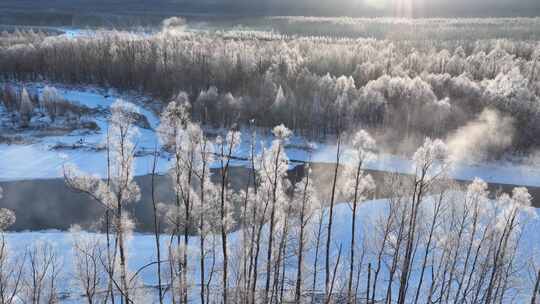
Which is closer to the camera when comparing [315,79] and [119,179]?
[119,179]

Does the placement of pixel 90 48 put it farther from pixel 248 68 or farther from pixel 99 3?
pixel 99 3

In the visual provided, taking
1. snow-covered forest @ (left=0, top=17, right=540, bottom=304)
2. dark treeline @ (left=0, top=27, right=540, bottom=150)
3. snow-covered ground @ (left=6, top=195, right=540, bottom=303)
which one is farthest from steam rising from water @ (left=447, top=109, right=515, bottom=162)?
snow-covered ground @ (left=6, top=195, right=540, bottom=303)

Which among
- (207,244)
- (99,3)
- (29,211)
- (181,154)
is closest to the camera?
(181,154)

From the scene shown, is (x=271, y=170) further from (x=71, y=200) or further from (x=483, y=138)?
(x=483, y=138)

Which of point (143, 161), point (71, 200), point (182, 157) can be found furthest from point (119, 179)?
point (143, 161)

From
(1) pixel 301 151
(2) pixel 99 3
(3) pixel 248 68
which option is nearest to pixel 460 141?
(1) pixel 301 151
